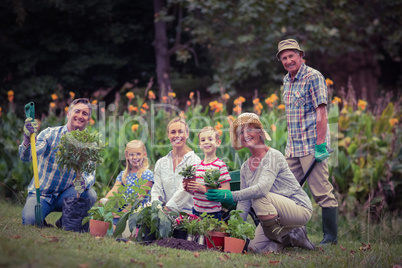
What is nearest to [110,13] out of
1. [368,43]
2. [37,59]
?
[37,59]

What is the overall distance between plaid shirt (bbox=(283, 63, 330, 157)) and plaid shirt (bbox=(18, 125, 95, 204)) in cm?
203

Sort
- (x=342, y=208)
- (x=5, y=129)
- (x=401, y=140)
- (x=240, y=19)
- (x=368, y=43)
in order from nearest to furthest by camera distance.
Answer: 1. (x=342, y=208)
2. (x=401, y=140)
3. (x=5, y=129)
4. (x=240, y=19)
5. (x=368, y=43)

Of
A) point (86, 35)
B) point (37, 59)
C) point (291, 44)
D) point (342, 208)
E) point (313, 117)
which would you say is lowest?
point (342, 208)

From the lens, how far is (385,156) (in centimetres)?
593

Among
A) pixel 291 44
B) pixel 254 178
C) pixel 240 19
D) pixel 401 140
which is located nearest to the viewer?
pixel 254 178

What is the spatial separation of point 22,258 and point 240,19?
9.16 m

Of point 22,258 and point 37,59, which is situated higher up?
point 37,59

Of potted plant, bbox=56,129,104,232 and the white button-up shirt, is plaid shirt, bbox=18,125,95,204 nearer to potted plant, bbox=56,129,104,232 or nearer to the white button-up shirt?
potted plant, bbox=56,129,104,232

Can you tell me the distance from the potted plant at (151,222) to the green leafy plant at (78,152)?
25.7 inches

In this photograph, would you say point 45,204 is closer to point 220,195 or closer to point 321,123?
point 220,195

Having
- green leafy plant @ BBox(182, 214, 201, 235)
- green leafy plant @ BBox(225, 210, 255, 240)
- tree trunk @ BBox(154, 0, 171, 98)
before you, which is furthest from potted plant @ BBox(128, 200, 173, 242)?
tree trunk @ BBox(154, 0, 171, 98)

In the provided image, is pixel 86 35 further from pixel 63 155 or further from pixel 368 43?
pixel 63 155

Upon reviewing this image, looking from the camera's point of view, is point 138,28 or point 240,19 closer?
point 240,19

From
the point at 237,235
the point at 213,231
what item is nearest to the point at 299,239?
the point at 237,235
